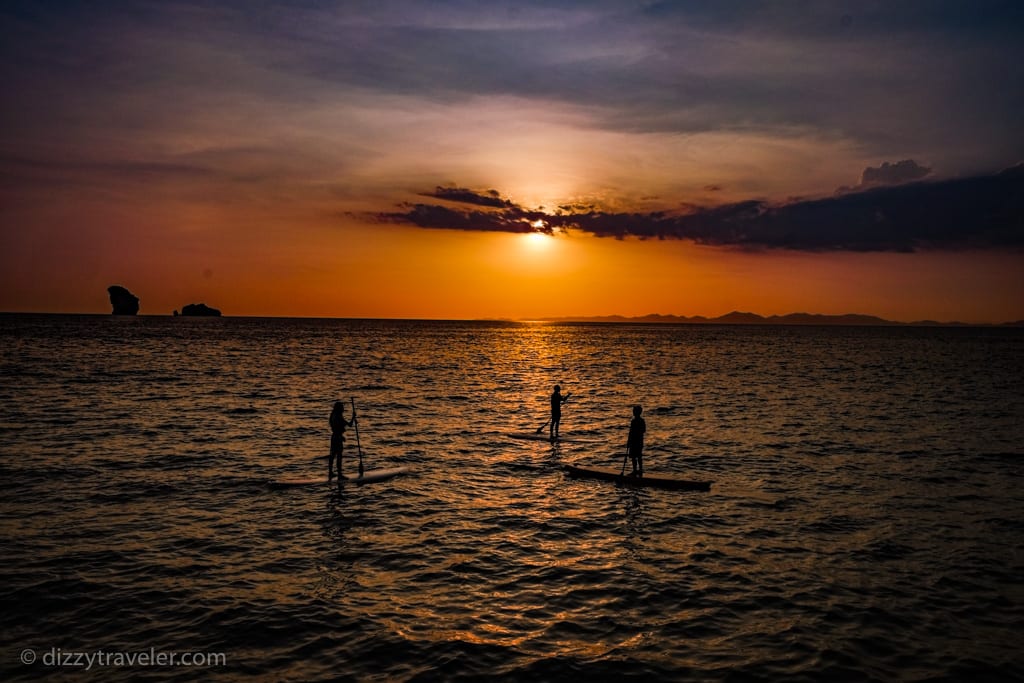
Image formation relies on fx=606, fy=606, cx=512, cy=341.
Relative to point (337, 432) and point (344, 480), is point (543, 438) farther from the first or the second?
point (337, 432)

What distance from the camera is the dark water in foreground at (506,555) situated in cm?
1109

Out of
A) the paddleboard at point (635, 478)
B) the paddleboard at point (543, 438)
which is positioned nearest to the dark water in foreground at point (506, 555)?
the paddleboard at point (635, 478)

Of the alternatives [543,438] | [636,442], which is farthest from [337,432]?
[543,438]

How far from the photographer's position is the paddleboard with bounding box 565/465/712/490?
22672mm

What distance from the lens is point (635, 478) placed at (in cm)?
2338

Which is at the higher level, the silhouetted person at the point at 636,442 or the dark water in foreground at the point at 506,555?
the silhouetted person at the point at 636,442

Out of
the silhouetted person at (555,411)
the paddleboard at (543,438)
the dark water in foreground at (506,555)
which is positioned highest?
the silhouetted person at (555,411)

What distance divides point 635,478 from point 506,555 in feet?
29.5

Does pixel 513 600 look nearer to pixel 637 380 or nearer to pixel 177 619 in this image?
pixel 177 619

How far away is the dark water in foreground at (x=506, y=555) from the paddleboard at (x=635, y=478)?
568mm

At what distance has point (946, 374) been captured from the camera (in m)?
80.8

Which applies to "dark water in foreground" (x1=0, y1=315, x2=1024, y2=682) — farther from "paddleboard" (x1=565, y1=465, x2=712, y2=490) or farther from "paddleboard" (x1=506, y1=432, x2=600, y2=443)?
"paddleboard" (x1=506, y1=432, x2=600, y2=443)

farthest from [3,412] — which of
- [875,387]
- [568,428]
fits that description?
[875,387]

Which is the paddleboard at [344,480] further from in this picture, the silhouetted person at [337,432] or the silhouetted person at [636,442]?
the silhouetted person at [636,442]
